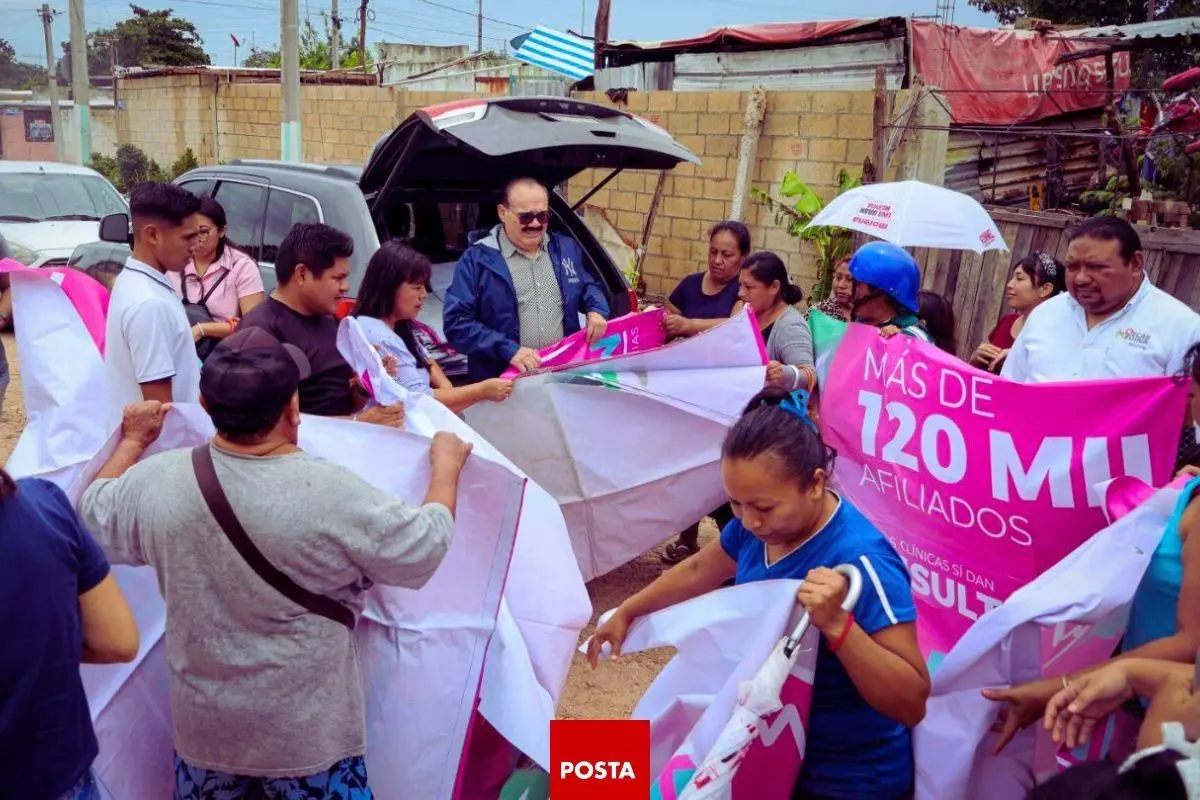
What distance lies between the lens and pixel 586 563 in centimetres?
435

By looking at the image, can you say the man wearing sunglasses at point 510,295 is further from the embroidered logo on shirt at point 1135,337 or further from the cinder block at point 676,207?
the cinder block at point 676,207

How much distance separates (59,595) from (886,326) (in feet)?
9.61

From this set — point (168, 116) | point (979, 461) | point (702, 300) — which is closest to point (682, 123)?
point (702, 300)

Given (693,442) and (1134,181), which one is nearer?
(693,442)

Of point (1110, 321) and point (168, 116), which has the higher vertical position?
point (168, 116)

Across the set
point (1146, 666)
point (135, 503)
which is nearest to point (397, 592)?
point (135, 503)

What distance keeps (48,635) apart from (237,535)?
0.40 metres

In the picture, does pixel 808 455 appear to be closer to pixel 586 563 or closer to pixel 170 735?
pixel 170 735

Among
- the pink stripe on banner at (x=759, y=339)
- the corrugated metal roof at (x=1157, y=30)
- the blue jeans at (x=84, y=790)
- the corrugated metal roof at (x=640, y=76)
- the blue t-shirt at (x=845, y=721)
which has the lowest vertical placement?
the blue jeans at (x=84, y=790)

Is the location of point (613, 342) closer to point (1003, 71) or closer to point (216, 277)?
point (216, 277)

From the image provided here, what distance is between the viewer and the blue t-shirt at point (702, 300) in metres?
5.02

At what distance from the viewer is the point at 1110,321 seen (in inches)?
144

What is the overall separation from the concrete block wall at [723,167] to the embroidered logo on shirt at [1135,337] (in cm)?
658

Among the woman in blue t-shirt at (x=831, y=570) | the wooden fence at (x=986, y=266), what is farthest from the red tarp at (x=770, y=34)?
the woman in blue t-shirt at (x=831, y=570)
